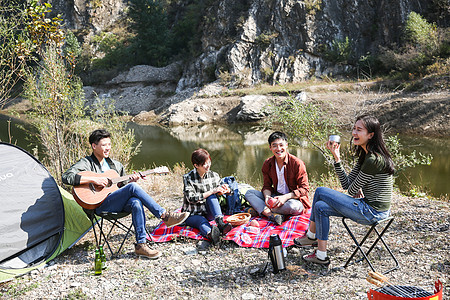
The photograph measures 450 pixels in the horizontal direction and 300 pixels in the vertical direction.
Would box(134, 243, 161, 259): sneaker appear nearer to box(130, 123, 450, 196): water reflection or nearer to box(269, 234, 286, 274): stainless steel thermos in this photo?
box(269, 234, 286, 274): stainless steel thermos

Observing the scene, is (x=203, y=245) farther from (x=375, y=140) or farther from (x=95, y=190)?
(x=375, y=140)

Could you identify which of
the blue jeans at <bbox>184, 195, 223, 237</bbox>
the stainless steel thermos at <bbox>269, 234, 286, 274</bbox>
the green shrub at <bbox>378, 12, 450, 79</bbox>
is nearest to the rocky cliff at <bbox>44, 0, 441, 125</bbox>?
the green shrub at <bbox>378, 12, 450, 79</bbox>

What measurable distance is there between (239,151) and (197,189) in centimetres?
1033

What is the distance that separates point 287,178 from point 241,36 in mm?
26656

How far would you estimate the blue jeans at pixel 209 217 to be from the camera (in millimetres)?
4492

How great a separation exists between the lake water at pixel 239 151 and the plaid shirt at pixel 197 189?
4.23 m

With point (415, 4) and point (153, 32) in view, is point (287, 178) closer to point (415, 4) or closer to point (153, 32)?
point (415, 4)

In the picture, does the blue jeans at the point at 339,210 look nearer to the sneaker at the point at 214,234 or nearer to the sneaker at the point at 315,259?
the sneaker at the point at 315,259

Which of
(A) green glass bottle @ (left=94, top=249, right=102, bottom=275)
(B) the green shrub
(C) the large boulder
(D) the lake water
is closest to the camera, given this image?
(A) green glass bottle @ (left=94, top=249, right=102, bottom=275)

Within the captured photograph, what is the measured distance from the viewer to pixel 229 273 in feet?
12.2

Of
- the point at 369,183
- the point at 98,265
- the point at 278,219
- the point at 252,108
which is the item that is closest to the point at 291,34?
the point at 252,108

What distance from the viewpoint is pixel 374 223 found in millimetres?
3416

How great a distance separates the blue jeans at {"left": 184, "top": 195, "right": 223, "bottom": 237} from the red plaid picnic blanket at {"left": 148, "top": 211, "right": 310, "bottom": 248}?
9 centimetres

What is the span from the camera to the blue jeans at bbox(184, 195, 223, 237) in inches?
177
